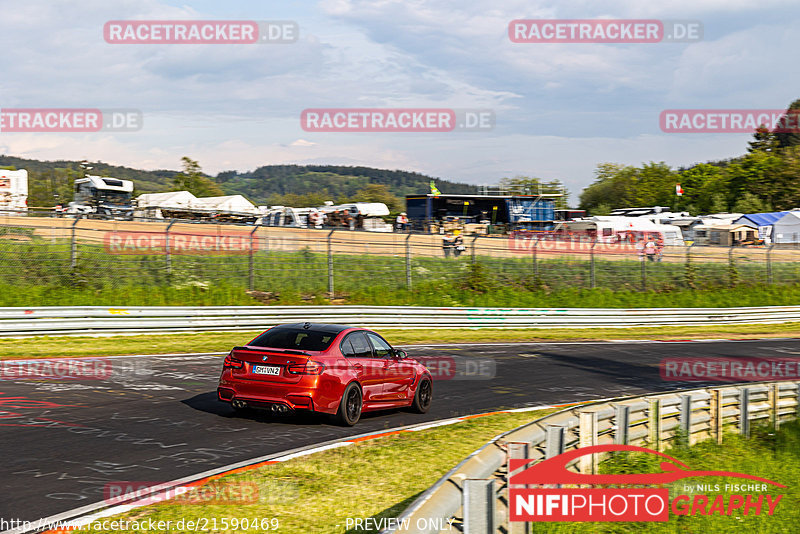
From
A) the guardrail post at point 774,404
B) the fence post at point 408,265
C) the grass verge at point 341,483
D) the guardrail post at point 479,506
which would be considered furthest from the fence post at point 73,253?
the guardrail post at point 479,506

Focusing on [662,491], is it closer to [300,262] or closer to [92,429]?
[92,429]

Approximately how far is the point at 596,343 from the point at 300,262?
10.5 meters

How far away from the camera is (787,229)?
53125 millimetres

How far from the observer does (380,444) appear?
29.9ft

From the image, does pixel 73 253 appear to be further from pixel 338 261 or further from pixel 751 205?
pixel 751 205

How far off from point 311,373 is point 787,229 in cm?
5212

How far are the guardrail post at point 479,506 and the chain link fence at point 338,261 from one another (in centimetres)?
1940

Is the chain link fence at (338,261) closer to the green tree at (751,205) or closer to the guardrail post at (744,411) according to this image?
the guardrail post at (744,411)

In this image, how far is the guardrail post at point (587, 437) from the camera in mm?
7789

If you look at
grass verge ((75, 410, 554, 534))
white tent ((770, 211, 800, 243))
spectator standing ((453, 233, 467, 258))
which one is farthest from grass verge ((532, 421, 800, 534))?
white tent ((770, 211, 800, 243))

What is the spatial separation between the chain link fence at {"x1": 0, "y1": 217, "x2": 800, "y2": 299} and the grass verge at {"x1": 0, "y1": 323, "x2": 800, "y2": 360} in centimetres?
381

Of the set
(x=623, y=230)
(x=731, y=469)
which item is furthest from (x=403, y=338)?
(x=623, y=230)

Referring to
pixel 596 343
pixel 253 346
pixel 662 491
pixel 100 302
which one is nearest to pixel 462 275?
pixel 596 343

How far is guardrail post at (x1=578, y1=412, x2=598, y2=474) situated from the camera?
25.6 ft
